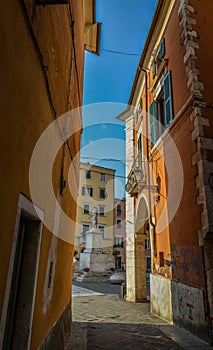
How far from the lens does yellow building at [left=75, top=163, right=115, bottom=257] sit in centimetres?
3206

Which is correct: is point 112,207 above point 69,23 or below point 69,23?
above

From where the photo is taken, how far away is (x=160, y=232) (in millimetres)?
7898

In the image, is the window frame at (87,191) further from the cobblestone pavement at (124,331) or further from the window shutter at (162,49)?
the window shutter at (162,49)

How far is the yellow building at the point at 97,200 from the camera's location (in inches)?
1262

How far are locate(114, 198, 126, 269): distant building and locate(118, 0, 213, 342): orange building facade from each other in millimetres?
22878

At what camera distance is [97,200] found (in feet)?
112

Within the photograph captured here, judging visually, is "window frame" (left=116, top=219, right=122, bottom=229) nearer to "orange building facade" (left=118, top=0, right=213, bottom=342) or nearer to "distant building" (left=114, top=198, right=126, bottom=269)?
"distant building" (left=114, top=198, right=126, bottom=269)

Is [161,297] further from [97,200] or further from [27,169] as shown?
[97,200]

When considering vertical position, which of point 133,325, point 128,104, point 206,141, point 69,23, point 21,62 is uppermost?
point 128,104

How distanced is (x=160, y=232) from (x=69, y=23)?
20.2 feet

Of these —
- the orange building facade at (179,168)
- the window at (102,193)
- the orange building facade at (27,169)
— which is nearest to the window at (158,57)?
the orange building facade at (179,168)

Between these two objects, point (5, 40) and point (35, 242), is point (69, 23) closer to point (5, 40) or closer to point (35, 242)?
point (5, 40)

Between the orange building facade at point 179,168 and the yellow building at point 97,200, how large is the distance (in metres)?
21.8

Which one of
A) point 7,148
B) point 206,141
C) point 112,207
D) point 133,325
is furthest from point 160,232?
point 112,207
